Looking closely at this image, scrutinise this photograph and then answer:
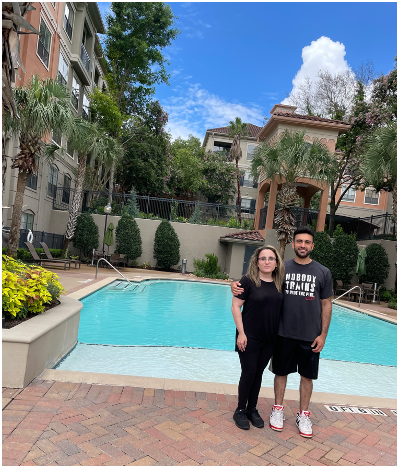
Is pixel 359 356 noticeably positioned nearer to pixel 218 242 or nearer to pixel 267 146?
pixel 267 146

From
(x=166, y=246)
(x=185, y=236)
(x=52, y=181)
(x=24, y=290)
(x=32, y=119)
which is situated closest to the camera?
(x=24, y=290)

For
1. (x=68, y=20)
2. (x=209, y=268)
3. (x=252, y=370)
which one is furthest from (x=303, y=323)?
(x=68, y=20)

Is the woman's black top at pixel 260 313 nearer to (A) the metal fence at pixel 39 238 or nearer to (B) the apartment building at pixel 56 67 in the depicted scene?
(B) the apartment building at pixel 56 67

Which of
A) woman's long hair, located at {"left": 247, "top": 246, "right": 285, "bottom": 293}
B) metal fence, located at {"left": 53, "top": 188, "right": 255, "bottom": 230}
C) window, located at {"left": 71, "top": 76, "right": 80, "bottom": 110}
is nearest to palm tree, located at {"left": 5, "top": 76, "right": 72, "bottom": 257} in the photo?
metal fence, located at {"left": 53, "top": 188, "right": 255, "bottom": 230}

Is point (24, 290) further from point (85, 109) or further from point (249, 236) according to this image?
point (85, 109)

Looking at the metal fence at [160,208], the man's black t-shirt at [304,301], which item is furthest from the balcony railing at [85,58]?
the man's black t-shirt at [304,301]

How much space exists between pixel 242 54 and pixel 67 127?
12.7m

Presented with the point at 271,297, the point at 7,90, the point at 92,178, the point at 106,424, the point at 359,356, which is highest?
the point at 92,178

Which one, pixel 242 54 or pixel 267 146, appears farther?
pixel 267 146

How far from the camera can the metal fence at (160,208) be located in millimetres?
21938

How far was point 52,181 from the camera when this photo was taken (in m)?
20.6

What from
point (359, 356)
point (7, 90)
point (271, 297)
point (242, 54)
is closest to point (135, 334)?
point (359, 356)

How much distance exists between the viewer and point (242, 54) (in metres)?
1.85

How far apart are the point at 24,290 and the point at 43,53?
16.3 metres
